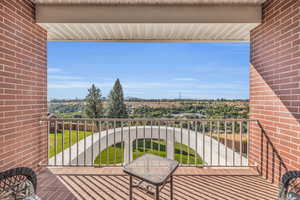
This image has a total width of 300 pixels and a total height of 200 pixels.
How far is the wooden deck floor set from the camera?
2580mm

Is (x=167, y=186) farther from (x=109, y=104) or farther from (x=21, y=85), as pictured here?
(x=109, y=104)

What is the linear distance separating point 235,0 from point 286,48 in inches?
43.2

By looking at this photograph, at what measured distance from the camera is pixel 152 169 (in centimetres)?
220

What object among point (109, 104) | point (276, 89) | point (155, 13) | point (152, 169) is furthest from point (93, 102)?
point (276, 89)

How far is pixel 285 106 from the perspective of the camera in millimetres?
2609

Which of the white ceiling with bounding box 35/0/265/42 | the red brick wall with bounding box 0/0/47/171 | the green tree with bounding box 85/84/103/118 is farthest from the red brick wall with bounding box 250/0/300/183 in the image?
the green tree with bounding box 85/84/103/118

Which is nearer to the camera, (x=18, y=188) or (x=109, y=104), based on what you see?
(x=18, y=188)

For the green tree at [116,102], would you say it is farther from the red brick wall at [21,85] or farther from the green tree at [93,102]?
the red brick wall at [21,85]

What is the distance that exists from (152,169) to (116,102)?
1715cm

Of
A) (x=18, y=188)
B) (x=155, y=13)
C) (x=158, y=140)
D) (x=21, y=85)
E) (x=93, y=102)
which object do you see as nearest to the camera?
(x=18, y=188)

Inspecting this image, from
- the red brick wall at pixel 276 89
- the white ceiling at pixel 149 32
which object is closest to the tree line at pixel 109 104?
the white ceiling at pixel 149 32

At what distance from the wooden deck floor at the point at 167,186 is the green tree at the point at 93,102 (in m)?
14.5

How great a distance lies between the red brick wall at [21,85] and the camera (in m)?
2.48

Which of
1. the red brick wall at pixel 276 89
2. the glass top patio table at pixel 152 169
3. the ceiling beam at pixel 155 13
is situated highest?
the ceiling beam at pixel 155 13
